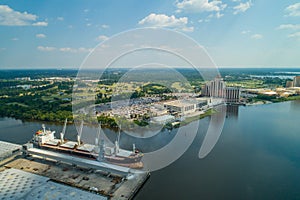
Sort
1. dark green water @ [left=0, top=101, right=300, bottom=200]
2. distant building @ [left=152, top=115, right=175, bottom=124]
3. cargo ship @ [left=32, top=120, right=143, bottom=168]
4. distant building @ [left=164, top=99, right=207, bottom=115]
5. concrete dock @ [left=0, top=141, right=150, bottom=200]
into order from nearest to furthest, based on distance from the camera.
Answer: concrete dock @ [left=0, top=141, right=150, bottom=200] → dark green water @ [left=0, top=101, right=300, bottom=200] → cargo ship @ [left=32, top=120, right=143, bottom=168] → distant building @ [left=152, top=115, right=175, bottom=124] → distant building @ [left=164, top=99, right=207, bottom=115]

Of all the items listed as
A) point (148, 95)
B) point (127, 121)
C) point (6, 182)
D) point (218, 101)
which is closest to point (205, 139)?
point (127, 121)

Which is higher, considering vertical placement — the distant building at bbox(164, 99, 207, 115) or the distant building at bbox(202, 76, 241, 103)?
the distant building at bbox(202, 76, 241, 103)

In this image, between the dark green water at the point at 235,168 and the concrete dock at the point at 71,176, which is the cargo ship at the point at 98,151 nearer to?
the concrete dock at the point at 71,176

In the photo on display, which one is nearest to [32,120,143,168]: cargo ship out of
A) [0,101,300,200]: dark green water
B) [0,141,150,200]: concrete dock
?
[0,141,150,200]: concrete dock

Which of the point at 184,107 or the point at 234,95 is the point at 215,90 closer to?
the point at 234,95

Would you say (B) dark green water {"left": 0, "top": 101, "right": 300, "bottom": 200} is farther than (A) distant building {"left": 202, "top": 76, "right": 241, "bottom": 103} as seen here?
No

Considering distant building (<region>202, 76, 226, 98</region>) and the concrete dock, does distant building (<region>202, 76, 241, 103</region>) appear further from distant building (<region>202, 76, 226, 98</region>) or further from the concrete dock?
the concrete dock

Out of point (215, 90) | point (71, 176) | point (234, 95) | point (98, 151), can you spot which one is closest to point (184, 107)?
point (215, 90)
